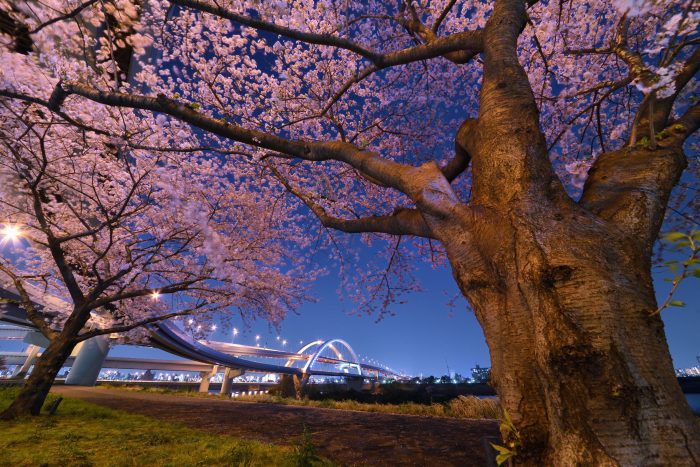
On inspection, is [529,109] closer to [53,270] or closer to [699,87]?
[699,87]

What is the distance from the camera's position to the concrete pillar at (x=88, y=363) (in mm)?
25688

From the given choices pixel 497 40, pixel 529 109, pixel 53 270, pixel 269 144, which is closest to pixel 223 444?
pixel 269 144

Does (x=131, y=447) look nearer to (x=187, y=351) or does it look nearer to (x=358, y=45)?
(x=358, y=45)

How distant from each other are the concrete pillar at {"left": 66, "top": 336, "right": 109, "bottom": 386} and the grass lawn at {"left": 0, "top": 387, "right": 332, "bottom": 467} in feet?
89.1

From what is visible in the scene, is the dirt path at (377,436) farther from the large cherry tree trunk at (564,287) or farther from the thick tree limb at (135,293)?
the thick tree limb at (135,293)

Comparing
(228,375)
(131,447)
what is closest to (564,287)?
(131,447)

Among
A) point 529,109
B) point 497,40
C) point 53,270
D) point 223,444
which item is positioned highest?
point 53,270

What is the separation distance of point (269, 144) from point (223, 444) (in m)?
4.28

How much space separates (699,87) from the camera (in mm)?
5762

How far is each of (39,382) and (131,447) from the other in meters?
5.68

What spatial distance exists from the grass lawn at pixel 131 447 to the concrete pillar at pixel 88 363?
27.2 m

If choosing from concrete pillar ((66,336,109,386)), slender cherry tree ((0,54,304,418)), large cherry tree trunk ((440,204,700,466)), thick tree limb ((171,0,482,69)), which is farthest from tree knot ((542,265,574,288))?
concrete pillar ((66,336,109,386))

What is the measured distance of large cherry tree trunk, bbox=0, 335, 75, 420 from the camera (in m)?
6.73

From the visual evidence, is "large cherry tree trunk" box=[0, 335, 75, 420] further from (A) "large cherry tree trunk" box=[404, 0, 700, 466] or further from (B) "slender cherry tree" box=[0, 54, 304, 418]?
(A) "large cherry tree trunk" box=[404, 0, 700, 466]
